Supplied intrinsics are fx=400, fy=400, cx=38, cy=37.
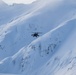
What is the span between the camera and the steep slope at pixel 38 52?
→ 488 feet

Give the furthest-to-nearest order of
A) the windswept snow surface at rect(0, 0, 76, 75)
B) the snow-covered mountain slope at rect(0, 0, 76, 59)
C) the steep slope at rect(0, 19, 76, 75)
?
1. the snow-covered mountain slope at rect(0, 0, 76, 59)
2. the steep slope at rect(0, 19, 76, 75)
3. the windswept snow surface at rect(0, 0, 76, 75)

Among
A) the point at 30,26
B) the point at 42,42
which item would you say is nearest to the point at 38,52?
the point at 42,42

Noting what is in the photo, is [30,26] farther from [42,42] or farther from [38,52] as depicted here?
[38,52]

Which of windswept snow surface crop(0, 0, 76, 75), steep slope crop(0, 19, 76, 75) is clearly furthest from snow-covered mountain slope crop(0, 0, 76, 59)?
steep slope crop(0, 19, 76, 75)

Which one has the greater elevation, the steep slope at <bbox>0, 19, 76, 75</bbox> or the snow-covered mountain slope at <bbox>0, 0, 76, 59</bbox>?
the snow-covered mountain slope at <bbox>0, 0, 76, 59</bbox>

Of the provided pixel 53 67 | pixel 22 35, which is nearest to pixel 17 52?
pixel 22 35

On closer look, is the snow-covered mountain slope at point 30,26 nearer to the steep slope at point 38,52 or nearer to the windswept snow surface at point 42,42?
the windswept snow surface at point 42,42

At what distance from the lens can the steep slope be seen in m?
149

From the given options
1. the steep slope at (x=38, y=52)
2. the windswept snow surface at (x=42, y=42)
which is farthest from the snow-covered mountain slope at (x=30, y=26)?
the steep slope at (x=38, y=52)

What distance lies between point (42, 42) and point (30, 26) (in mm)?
27476

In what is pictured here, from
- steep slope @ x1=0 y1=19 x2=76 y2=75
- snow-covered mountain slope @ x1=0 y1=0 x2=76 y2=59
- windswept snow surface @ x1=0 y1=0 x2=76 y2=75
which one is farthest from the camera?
snow-covered mountain slope @ x1=0 y1=0 x2=76 y2=59

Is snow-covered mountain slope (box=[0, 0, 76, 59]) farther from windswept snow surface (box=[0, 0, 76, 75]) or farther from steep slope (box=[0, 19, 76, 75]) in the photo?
steep slope (box=[0, 19, 76, 75])

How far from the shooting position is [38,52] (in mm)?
152625

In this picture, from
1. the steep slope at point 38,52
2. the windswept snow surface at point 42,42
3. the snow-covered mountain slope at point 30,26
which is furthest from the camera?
the snow-covered mountain slope at point 30,26
